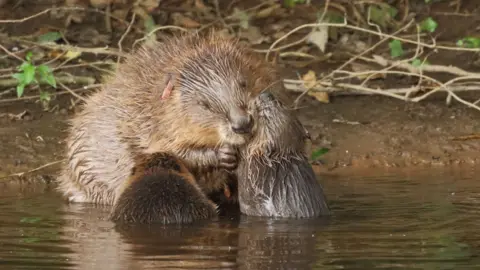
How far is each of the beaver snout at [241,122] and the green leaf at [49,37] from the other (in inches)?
153

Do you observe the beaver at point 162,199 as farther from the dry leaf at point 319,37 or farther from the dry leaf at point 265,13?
the dry leaf at point 265,13

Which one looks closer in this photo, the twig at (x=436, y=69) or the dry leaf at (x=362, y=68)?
the twig at (x=436, y=69)

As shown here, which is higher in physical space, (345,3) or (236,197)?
(345,3)

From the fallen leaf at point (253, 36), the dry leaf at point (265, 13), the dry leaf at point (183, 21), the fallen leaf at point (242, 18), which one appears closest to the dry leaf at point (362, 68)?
the fallen leaf at point (253, 36)

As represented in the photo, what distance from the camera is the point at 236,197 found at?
294 inches

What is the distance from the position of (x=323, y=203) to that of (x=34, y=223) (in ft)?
5.02

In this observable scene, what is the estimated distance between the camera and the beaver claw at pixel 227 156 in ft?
22.8

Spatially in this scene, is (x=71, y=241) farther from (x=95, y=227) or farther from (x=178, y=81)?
(x=178, y=81)

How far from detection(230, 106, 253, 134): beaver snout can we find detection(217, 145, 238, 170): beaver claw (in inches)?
11.0

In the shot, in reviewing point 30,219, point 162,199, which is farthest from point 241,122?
point 30,219

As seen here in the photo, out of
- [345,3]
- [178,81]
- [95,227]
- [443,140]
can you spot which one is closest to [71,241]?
[95,227]

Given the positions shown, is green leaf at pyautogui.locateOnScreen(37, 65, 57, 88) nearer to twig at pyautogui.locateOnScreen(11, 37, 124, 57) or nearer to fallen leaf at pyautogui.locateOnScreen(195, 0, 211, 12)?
twig at pyautogui.locateOnScreen(11, 37, 124, 57)

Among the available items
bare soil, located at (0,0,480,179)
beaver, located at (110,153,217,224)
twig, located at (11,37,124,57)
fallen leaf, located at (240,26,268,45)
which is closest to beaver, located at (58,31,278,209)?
beaver, located at (110,153,217,224)

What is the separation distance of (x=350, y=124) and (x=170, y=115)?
2.60 m
